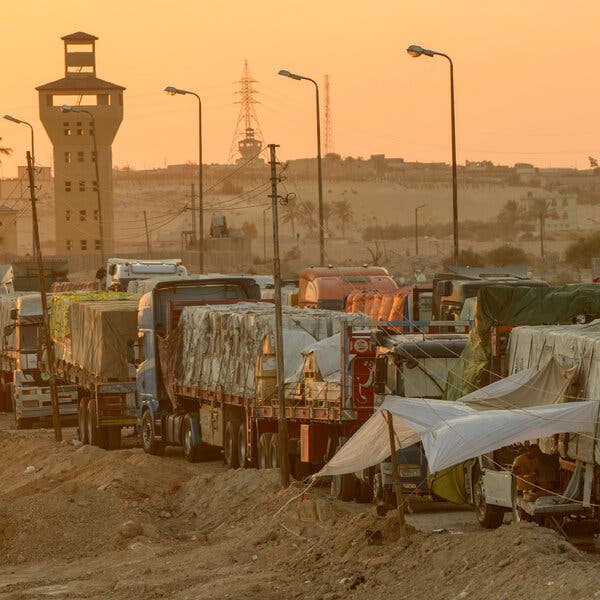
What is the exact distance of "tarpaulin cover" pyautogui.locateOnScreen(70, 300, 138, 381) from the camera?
126 feet

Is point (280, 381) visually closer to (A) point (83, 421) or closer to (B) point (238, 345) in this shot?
(B) point (238, 345)

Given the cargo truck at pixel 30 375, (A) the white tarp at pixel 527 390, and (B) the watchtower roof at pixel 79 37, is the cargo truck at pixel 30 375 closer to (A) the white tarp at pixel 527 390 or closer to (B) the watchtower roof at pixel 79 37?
(A) the white tarp at pixel 527 390

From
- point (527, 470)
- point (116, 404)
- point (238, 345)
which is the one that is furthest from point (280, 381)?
point (116, 404)

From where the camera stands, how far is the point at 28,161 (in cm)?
4309

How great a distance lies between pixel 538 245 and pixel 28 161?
143m

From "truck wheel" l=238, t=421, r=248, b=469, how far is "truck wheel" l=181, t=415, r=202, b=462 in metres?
2.95

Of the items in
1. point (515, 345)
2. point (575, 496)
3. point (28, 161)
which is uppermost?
point (28, 161)

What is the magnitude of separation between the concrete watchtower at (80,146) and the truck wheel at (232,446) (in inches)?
4141

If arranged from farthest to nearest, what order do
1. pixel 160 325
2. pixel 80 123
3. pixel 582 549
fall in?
pixel 80 123
pixel 160 325
pixel 582 549

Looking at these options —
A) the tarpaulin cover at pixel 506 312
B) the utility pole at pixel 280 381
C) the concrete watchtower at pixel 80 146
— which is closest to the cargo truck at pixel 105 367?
the utility pole at pixel 280 381

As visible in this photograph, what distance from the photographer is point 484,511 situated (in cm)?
2139

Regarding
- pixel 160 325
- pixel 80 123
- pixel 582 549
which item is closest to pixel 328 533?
pixel 582 549

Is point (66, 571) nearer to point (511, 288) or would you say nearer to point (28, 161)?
point (511, 288)

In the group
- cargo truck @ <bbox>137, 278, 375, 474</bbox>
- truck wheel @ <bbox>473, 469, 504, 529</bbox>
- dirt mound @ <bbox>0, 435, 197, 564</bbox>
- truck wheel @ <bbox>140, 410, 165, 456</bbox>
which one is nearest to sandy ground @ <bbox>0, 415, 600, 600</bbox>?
dirt mound @ <bbox>0, 435, 197, 564</bbox>
